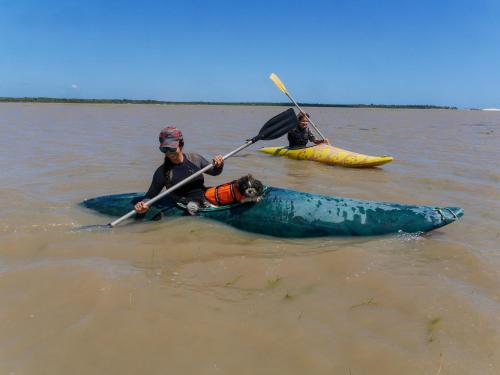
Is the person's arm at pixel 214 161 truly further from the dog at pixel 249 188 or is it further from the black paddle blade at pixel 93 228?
the black paddle blade at pixel 93 228

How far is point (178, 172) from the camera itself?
500 centimetres

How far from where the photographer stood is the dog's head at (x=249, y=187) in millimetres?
4750

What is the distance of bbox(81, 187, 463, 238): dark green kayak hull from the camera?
15.0ft

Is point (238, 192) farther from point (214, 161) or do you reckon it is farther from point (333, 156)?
point (333, 156)

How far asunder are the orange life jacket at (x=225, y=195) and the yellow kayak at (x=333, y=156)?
209 inches

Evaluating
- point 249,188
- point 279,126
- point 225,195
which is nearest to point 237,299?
point 249,188

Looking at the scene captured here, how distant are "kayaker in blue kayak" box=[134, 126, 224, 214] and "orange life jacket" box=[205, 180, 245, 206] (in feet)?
0.41

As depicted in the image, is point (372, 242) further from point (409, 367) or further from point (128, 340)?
point (128, 340)

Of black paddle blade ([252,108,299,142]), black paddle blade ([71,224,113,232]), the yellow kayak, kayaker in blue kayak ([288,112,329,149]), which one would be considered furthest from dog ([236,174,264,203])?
kayaker in blue kayak ([288,112,329,149])

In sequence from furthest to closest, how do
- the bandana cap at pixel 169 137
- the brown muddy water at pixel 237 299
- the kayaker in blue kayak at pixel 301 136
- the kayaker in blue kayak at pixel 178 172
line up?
1. the kayaker in blue kayak at pixel 301 136
2. the kayaker in blue kayak at pixel 178 172
3. the bandana cap at pixel 169 137
4. the brown muddy water at pixel 237 299

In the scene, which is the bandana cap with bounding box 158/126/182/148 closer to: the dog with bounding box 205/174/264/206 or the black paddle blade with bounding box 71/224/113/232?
the dog with bounding box 205/174/264/206

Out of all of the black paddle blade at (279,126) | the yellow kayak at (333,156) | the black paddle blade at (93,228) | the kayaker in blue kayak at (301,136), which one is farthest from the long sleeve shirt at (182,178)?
the kayaker in blue kayak at (301,136)

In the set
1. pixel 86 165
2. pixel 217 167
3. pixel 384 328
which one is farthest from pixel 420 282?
pixel 86 165

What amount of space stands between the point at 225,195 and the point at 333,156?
573cm
